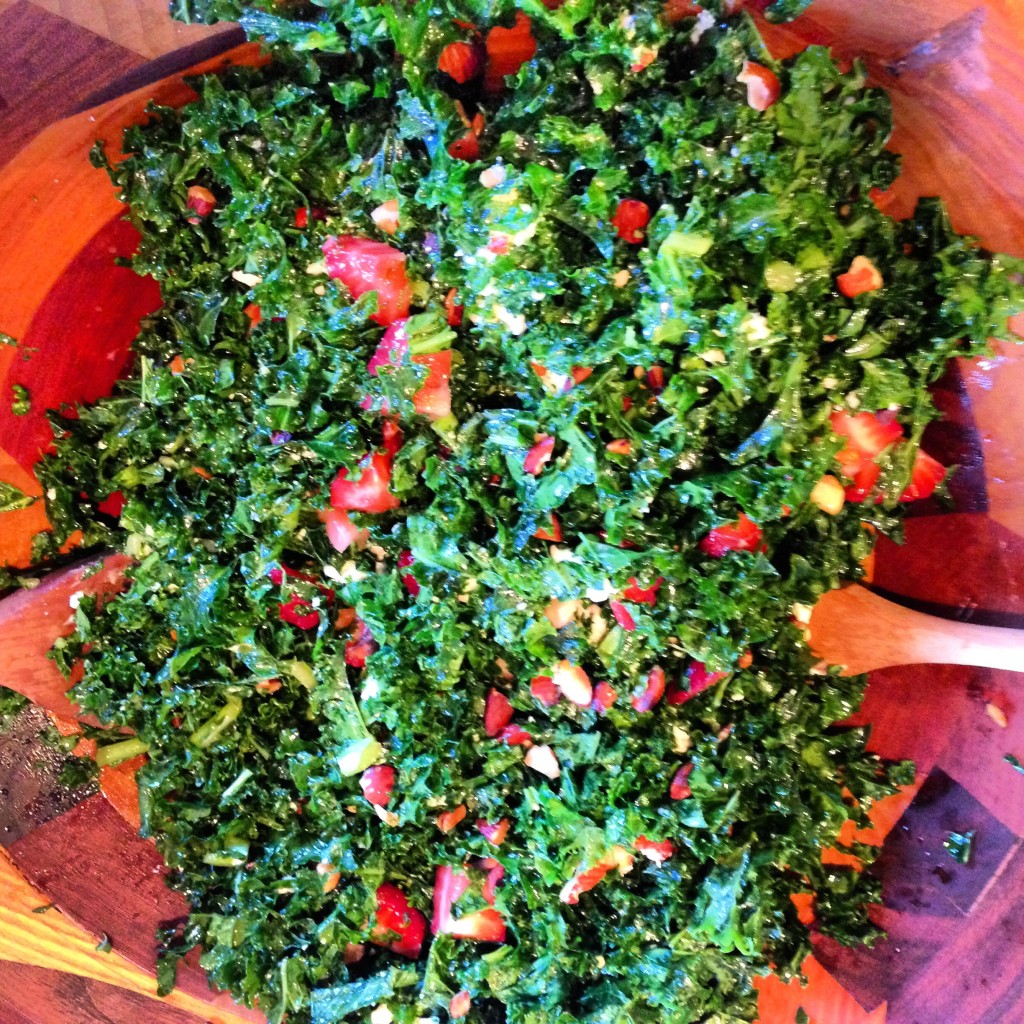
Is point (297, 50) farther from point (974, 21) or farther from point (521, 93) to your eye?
point (974, 21)

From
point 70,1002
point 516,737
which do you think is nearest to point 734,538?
point 516,737

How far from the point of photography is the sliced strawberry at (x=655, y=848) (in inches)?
121

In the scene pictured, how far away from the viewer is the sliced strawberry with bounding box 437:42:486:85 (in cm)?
293

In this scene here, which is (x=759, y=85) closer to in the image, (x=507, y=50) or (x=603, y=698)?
(x=507, y=50)

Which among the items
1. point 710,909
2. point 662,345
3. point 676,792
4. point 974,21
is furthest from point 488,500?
point 974,21

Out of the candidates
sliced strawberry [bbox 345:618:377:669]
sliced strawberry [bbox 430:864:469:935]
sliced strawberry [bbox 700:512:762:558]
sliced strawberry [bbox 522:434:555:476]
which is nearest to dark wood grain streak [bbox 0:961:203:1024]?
sliced strawberry [bbox 430:864:469:935]

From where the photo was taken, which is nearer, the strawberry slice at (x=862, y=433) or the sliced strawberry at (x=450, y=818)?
the strawberry slice at (x=862, y=433)

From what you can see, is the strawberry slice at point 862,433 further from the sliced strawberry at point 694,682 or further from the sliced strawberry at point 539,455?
the sliced strawberry at point 539,455

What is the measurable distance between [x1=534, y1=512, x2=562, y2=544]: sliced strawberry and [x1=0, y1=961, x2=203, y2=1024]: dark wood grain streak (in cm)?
310

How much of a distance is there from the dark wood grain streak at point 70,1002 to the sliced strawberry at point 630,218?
4.20m

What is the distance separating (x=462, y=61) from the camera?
2.97 metres

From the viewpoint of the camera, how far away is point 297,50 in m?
2.94

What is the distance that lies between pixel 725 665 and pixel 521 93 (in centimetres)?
227

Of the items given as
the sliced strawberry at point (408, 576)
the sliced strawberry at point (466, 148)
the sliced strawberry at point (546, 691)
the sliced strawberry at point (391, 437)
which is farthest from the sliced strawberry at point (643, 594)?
the sliced strawberry at point (466, 148)
